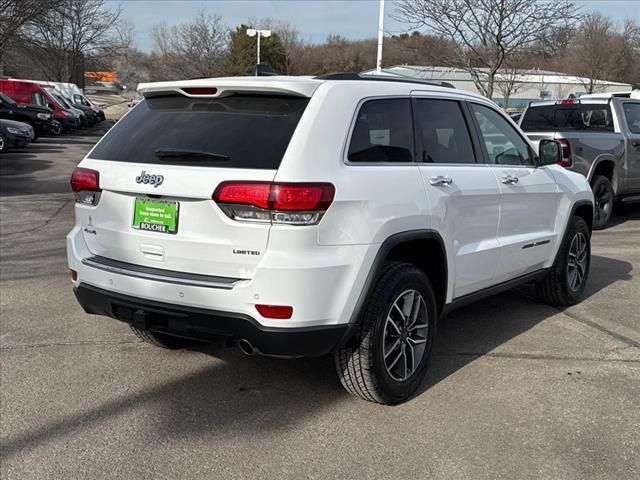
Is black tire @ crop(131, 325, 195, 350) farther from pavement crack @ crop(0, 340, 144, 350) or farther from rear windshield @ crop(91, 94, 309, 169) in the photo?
rear windshield @ crop(91, 94, 309, 169)

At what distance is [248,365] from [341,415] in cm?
93

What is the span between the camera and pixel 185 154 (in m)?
3.30

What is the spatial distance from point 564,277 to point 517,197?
125 centimetres

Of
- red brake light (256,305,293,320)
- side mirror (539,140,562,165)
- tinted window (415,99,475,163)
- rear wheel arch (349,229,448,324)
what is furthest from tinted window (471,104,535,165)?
red brake light (256,305,293,320)

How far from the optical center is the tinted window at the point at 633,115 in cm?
999

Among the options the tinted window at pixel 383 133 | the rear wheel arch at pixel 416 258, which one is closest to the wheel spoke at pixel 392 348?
the rear wheel arch at pixel 416 258

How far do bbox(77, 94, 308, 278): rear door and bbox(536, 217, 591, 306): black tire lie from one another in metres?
3.17

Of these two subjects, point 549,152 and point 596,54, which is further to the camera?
point 596,54

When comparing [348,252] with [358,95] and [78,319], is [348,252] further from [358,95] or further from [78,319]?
[78,319]

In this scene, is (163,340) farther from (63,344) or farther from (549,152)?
(549,152)

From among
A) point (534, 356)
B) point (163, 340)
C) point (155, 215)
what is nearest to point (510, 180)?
point (534, 356)

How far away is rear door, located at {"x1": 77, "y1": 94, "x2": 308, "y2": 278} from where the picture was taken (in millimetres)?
3080

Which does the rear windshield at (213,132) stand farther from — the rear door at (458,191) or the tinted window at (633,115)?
the tinted window at (633,115)

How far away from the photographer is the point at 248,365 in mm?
4254
